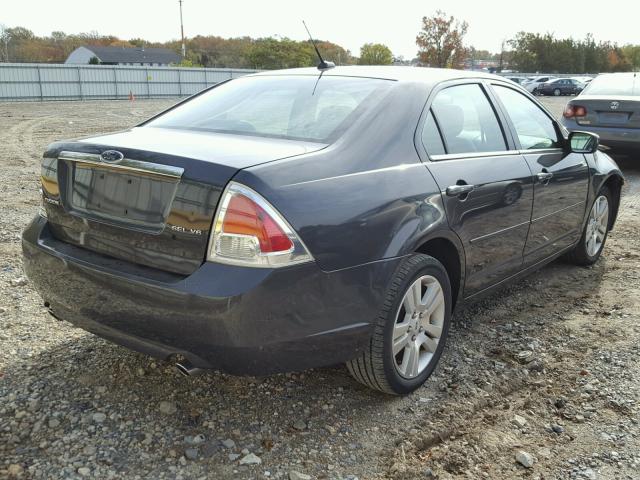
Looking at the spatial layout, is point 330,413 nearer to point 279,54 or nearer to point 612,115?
point 612,115

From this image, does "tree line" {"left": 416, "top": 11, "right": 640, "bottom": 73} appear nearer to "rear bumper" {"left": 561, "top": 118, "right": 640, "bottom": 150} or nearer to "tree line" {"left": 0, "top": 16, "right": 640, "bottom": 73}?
"tree line" {"left": 0, "top": 16, "right": 640, "bottom": 73}

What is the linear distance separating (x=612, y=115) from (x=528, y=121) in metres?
6.03

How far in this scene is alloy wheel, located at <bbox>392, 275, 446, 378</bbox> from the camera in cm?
296

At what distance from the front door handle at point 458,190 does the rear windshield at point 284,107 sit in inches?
22.8

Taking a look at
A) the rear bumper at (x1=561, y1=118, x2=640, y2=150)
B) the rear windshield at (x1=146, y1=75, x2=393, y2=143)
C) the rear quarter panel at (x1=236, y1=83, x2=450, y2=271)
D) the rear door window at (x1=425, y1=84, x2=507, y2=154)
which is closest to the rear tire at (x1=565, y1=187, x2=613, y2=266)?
the rear door window at (x1=425, y1=84, x2=507, y2=154)

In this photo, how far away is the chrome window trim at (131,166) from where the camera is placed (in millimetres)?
2459

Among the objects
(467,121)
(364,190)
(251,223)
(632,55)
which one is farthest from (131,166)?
(632,55)

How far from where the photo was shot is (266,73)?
3.90 m

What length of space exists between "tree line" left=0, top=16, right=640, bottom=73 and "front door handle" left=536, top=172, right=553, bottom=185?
68.2 m

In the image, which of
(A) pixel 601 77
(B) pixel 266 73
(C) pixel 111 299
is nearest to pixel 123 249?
(C) pixel 111 299

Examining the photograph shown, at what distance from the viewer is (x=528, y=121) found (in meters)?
4.23

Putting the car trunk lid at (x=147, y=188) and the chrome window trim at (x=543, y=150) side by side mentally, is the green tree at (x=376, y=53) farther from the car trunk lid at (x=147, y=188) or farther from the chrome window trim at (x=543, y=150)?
the car trunk lid at (x=147, y=188)

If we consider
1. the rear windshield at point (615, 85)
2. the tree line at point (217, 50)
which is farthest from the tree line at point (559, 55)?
the rear windshield at point (615, 85)

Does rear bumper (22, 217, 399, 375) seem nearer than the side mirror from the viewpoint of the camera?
Yes
